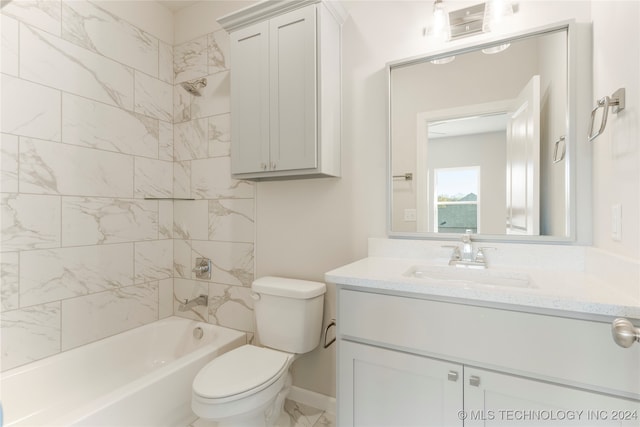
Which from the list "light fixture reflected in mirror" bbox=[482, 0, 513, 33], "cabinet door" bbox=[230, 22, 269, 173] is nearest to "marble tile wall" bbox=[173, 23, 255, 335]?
"cabinet door" bbox=[230, 22, 269, 173]

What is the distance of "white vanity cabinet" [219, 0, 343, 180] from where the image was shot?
5.24ft

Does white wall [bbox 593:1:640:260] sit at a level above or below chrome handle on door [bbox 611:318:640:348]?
above

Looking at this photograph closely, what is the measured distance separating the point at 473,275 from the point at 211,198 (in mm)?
1745

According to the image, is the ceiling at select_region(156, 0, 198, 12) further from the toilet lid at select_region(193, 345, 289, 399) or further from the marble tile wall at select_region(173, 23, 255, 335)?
the toilet lid at select_region(193, 345, 289, 399)

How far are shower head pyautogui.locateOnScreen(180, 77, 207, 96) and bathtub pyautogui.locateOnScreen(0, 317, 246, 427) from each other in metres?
1.67

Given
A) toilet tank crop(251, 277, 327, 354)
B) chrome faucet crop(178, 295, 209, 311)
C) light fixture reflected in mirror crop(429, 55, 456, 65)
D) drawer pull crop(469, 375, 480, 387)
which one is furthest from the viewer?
chrome faucet crop(178, 295, 209, 311)

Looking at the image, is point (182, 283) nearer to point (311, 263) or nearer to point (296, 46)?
point (311, 263)

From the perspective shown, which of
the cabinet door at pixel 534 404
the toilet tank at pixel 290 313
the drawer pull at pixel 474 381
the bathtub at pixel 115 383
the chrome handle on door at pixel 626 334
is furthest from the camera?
the toilet tank at pixel 290 313

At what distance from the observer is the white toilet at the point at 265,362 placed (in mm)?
1292

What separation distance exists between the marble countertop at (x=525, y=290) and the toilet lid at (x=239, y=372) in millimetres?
578

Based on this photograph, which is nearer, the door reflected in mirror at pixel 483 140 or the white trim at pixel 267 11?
the door reflected in mirror at pixel 483 140

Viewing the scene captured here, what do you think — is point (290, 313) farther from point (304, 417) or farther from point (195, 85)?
point (195, 85)

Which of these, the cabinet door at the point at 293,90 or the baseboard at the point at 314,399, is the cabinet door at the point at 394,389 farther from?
the cabinet door at the point at 293,90

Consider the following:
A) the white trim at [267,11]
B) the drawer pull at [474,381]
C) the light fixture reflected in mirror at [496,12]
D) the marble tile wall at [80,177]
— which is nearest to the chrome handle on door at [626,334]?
the drawer pull at [474,381]
